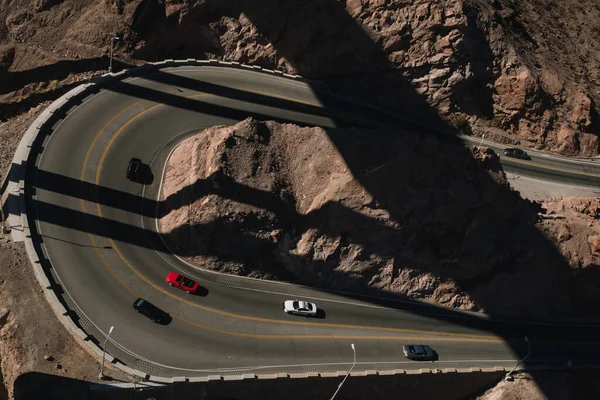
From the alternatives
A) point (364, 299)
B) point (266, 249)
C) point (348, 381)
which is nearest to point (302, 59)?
point (266, 249)

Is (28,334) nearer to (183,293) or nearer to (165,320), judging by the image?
(165,320)

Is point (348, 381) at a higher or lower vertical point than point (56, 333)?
lower

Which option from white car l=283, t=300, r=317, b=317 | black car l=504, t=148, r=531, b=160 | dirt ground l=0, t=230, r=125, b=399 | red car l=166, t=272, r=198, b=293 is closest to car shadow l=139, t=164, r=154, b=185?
red car l=166, t=272, r=198, b=293

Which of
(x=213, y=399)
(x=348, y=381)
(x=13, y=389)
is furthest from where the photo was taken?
(x=348, y=381)

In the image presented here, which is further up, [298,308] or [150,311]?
[150,311]

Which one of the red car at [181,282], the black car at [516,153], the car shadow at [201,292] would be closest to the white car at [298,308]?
the car shadow at [201,292]

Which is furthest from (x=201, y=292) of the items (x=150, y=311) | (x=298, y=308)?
(x=298, y=308)

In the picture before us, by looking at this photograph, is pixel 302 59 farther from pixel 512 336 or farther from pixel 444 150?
pixel 512 336

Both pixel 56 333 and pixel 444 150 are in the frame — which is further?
pixel 444 150
